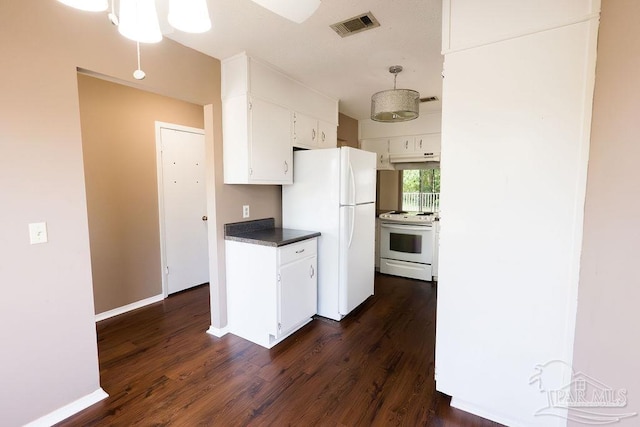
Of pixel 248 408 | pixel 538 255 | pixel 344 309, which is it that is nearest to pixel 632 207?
pixel 538 255

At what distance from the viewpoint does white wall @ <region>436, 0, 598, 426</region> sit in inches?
54.7

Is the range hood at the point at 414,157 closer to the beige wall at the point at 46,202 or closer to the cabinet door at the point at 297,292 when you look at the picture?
the cabinet door at the point at 297,292

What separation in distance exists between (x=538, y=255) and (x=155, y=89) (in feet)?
8.74

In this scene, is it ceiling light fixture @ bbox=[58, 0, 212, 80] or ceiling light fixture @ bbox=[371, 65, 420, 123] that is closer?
ceiling light fixture @ bbox=[58, 0, 212, 80]

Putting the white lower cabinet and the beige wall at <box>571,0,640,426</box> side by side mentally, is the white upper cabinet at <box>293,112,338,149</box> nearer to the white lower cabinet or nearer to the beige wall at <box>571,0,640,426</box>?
the white lower cabinet

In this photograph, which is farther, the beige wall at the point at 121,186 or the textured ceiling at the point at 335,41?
the beige wall at the point at 121,186

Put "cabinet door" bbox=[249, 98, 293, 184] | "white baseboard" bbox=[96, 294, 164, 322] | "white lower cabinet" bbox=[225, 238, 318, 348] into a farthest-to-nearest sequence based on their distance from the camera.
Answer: "white baseboard" bbox=[96, 294, 164, 322] < "cabinet door" bbox=[249, 98, 293, 184] < "white lower cabinet" bbox=[225, 238, 318, 348]

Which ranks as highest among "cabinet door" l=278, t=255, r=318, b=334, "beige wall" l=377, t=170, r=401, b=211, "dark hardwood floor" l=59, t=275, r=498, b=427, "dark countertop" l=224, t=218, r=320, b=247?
"beige wall" l=377, t=170, r=401, b=211

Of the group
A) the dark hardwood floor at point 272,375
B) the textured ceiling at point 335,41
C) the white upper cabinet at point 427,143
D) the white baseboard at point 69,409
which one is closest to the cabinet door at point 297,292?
the dark hardwood floor at point 272,375

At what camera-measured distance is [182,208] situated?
3662mm

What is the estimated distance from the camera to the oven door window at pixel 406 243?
416 centimetres

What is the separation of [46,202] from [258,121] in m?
1.56

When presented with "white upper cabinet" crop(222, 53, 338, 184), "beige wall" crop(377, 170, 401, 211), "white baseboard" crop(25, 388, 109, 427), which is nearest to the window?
"beige wall" crop(377, 170, 401, 211)

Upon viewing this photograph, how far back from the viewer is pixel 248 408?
1792 millimetres
